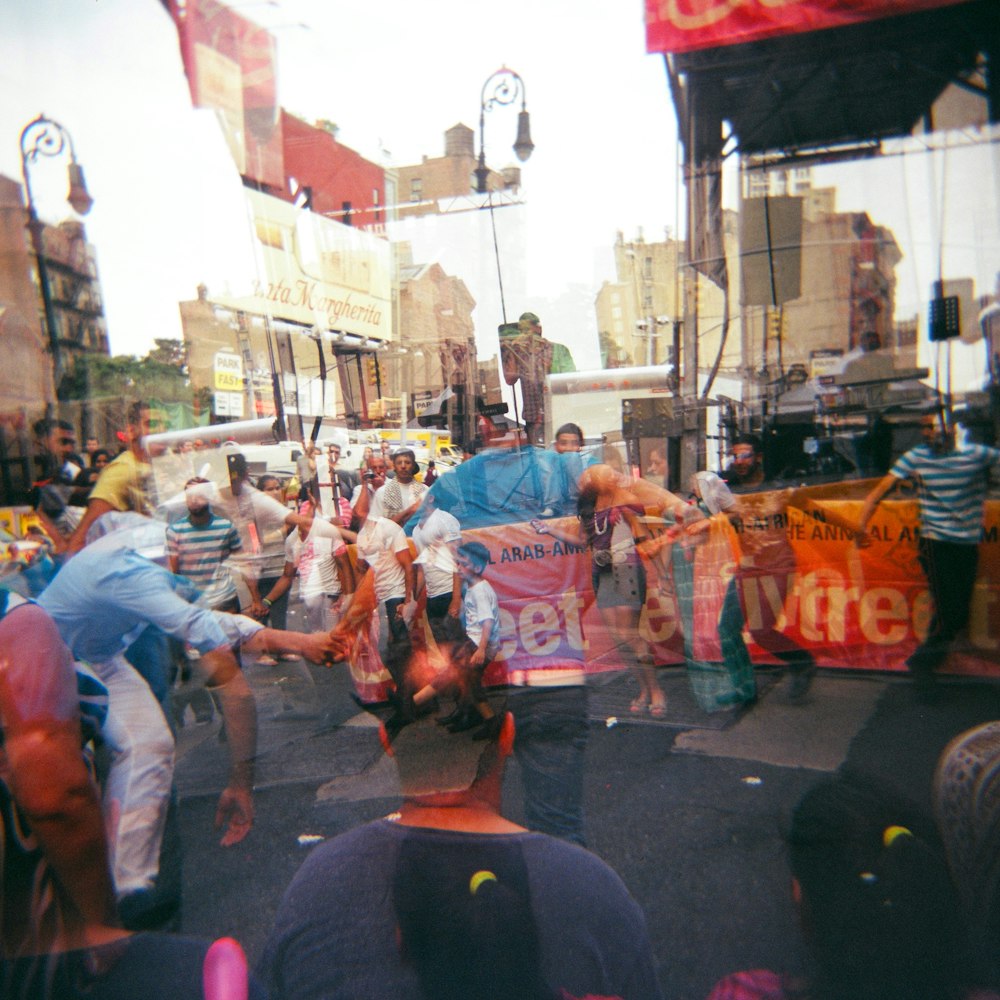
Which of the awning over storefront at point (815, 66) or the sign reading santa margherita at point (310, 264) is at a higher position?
the awning over storefront at point (815, 66)

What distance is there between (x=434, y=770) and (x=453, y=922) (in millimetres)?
290

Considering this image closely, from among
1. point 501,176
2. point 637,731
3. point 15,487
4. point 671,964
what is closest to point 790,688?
point 637,731

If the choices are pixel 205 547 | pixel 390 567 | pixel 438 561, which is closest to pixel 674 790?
A: pixel 438 561

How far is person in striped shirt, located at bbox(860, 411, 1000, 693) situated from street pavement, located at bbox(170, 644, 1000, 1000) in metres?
0.26

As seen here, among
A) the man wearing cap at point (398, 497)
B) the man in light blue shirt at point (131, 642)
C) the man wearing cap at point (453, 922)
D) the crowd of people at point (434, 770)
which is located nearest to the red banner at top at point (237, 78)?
the crowd of people at point (434, 770)

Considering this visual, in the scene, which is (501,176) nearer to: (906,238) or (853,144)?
(853,144)

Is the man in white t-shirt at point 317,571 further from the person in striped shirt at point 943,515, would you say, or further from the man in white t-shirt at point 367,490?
the person in striped shirt at point 943,515

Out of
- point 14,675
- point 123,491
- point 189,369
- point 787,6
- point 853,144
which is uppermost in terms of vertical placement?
point 787,6

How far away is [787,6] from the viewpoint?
2395 mm

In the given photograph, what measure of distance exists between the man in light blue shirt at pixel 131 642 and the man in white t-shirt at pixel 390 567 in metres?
0.85

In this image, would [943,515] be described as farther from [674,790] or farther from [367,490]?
[367,490]

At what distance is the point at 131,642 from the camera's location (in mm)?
2430

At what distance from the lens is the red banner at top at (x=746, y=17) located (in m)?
2.34

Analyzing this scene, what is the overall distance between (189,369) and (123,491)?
858mm
